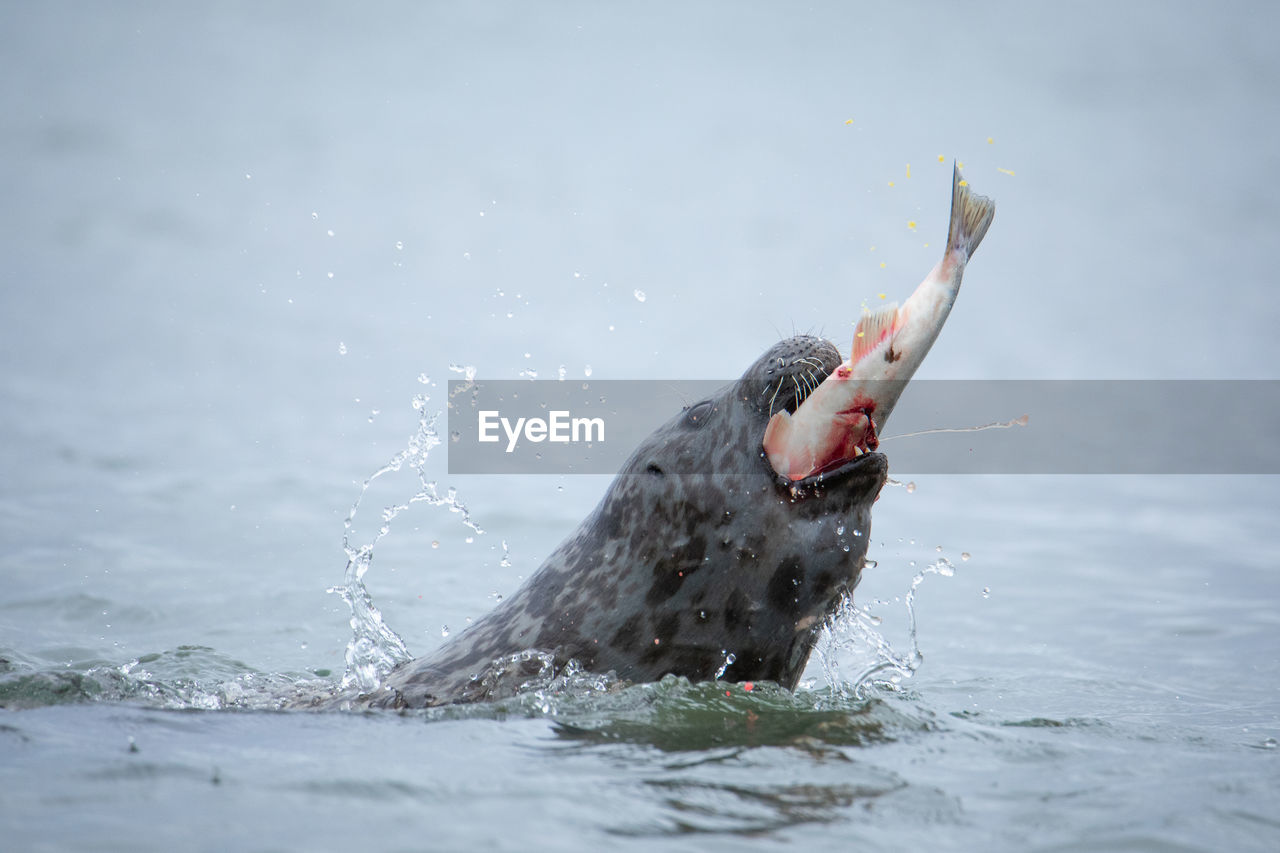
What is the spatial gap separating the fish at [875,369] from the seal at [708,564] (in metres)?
0.06

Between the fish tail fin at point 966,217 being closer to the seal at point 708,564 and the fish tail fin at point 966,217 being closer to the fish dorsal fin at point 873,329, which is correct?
the fish dorsal fin at point 873,329

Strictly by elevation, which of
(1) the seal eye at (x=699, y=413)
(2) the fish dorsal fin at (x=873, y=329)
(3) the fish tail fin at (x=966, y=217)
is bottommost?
(1) the seal eye at (x=699, y=413)

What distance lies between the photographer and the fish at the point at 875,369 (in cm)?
329

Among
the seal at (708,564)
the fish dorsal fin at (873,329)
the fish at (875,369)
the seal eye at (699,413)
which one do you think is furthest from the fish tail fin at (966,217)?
the seal eye at (699,413)

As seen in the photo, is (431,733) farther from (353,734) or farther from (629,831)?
(629,831)

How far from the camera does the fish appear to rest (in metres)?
3.29

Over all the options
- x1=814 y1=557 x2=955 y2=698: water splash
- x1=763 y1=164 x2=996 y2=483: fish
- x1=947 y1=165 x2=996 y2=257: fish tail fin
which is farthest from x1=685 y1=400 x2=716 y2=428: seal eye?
x1=947 y1=165 x2=996 y2=257: fish tail fin

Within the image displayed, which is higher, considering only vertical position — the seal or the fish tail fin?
the fish tail fin

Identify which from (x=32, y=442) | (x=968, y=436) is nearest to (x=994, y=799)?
(x=968, y=436)

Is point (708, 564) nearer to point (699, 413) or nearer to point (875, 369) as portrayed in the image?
point (699, 413)

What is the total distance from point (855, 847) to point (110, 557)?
634cm

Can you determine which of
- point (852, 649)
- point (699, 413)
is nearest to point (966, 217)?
point (699, 413)

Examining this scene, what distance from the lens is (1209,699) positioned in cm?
529

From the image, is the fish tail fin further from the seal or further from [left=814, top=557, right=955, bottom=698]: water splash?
[left=814, top=557, right=955, bottom=698]: water splash
